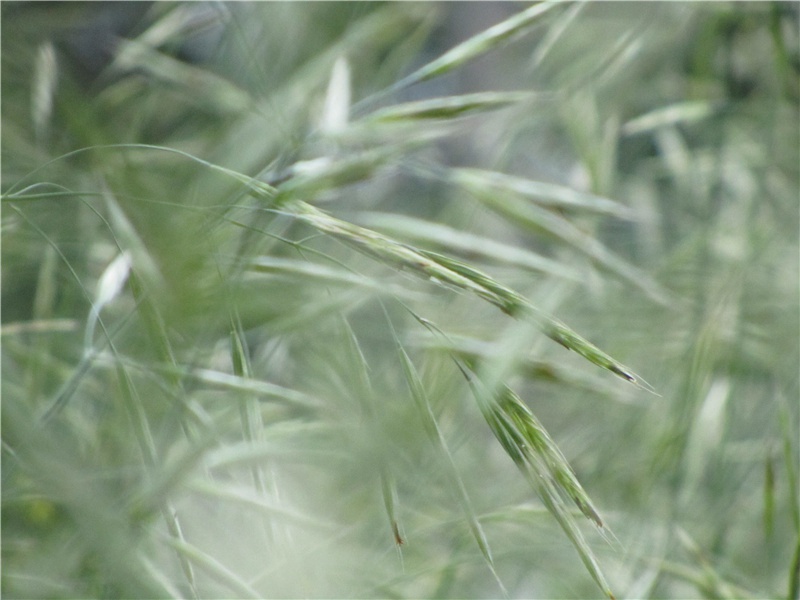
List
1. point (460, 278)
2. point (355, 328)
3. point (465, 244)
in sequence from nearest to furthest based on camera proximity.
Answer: point (460, 278), point (465, 244), point (355, 328)

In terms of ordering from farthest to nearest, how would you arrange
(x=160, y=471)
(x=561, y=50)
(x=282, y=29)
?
(x=561, y=50) → (x=282, y=29) → (x=160, y=471)

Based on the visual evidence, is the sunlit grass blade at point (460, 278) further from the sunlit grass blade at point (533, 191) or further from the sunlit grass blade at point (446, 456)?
the sunlit grass blade at point (533, 191)

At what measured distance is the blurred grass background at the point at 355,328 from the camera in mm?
292

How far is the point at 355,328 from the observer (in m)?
0.53

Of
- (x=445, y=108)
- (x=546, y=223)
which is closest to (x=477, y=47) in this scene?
(x=445, y=108)

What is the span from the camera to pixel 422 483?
0.42m

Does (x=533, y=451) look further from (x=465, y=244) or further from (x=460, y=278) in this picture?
(x=465, y=244)

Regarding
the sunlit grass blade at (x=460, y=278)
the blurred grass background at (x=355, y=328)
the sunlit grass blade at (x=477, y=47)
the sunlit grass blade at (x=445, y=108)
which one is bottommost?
the blurred grass background at (x=355, y=328)

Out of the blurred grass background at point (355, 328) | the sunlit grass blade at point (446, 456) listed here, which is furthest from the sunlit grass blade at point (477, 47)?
the sunlit grass blade at point (446, 456)

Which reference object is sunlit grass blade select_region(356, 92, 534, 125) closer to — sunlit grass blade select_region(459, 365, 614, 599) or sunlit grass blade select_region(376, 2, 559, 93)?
sunlit grass blade select_region(376, 2, 559, 93)

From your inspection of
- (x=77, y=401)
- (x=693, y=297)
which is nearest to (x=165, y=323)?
(x=77, y=401)

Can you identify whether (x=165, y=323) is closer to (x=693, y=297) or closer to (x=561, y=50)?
(x=693, y=297)

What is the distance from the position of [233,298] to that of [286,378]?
0.97 feet

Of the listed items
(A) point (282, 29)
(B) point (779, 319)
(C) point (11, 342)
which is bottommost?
(B) point (779, 319)
